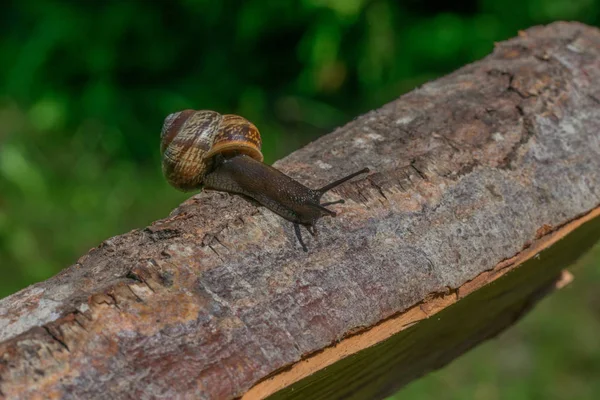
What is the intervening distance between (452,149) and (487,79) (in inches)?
18.2

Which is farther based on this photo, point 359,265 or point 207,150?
point 207,150

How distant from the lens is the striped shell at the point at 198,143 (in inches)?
87.0

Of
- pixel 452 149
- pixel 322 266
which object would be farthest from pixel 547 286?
pixel 322 266

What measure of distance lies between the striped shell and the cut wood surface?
1.09 ft

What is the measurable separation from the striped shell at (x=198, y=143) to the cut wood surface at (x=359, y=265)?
13.0 inches

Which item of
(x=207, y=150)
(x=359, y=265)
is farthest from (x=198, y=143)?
(x=359, y=265)

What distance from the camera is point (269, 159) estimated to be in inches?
194

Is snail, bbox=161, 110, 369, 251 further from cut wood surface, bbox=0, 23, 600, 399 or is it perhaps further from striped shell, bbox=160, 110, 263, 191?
cut wood surface, bbox=0, 23, 600, 399

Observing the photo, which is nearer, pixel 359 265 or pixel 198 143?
pixel 359 265

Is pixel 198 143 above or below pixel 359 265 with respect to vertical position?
above

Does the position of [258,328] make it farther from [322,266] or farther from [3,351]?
[3,351]

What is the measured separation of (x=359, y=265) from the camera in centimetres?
153

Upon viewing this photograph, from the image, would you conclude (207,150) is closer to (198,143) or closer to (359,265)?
(198,143)

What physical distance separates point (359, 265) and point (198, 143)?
34.0 inches
